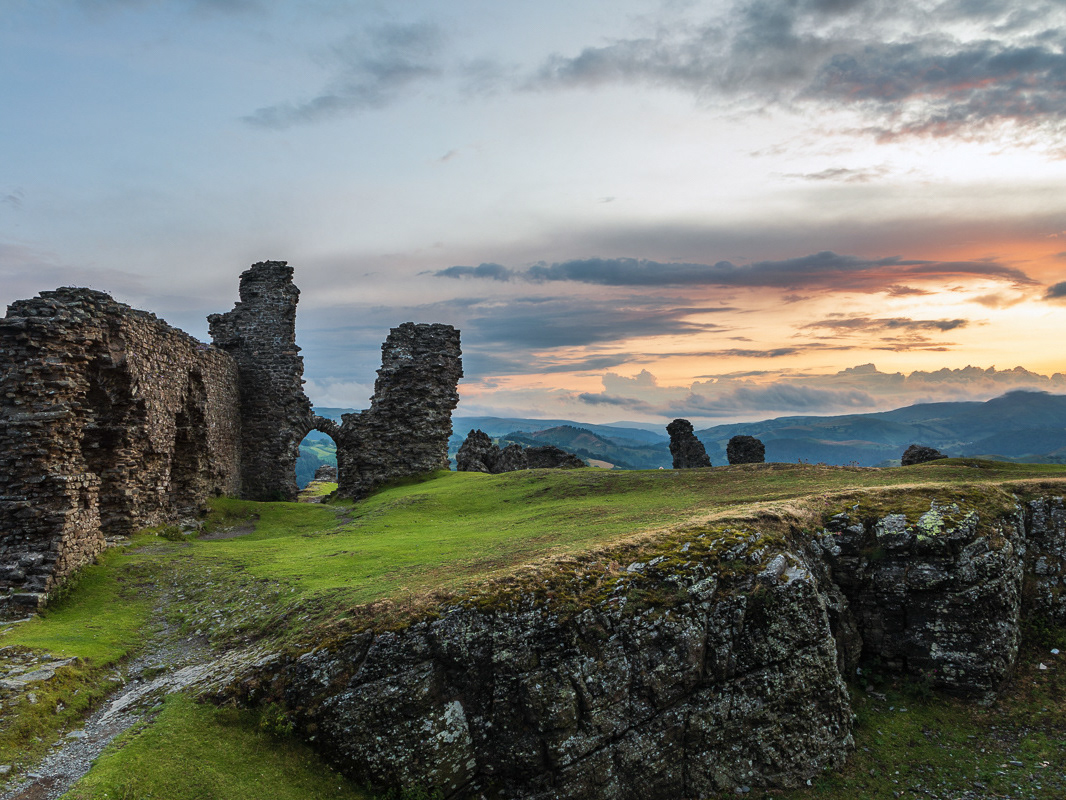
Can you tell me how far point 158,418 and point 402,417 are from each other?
18748 millimetres

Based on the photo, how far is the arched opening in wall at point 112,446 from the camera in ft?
80.0

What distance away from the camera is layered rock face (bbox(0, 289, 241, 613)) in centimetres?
1856

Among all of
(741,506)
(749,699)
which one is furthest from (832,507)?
(749,699)

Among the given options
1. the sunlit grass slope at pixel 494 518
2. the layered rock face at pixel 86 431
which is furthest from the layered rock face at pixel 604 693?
the layered rock face at pixel 86 431

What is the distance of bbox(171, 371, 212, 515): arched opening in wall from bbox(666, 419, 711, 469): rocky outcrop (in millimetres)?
38972

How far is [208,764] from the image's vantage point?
35.6 feet

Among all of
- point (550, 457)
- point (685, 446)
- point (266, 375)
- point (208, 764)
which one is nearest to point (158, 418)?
point (266, 375)

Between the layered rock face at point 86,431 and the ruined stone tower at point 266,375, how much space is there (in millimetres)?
8350

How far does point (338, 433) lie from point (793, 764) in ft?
124

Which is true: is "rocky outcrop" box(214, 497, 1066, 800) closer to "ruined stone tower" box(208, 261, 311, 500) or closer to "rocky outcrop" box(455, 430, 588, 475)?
"ruined stone tower" box(208, 261, 311, 500)

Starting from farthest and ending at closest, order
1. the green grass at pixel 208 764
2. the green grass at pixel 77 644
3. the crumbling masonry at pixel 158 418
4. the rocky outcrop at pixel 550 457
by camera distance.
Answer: the rocky outcrop at pixel 550 457 < the crumbling masonry at pixel 158 418 < the green grass at pixel 77 644 < the green grass at pixel 208 764

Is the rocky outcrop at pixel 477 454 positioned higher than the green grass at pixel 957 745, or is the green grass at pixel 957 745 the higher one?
the rocky outcrop at pixel 477 454

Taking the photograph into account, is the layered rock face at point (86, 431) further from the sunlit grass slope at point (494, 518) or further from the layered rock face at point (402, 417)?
the layered rock face at point (402, 417)

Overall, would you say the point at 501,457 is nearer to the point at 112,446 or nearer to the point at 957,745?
the point at 112,446
